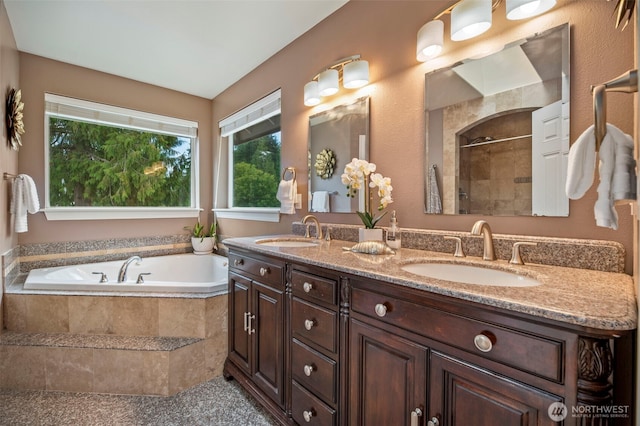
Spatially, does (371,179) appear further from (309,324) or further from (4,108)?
(4,108)

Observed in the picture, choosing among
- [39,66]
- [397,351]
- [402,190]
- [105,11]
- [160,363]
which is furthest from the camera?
[39,66]

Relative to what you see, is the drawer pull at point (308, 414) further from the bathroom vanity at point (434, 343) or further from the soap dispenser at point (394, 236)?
the soap dispenser at point (394, 236)

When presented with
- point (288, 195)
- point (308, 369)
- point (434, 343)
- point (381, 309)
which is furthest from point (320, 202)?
point (434, 343)

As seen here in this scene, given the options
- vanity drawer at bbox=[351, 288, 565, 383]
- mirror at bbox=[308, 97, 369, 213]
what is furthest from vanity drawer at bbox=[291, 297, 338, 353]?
mirror at bbox=[308, 97, 369, 213]

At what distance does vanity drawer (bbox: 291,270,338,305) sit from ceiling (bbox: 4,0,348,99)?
1808 millimetres

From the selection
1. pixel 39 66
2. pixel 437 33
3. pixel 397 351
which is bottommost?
pixel 397 351

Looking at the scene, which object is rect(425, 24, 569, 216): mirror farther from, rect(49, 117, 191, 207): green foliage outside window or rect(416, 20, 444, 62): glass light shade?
rect(49, 117, 191, 207): green foliage outside window

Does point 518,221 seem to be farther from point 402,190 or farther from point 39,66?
point 39,66

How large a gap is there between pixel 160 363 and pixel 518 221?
218 centimetres

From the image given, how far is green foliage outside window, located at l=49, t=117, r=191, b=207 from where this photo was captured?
292cm

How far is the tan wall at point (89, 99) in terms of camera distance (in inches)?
105

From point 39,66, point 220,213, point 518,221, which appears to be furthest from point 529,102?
point 39,66

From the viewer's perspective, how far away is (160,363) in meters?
1.94

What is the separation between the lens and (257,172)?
3207 mm
